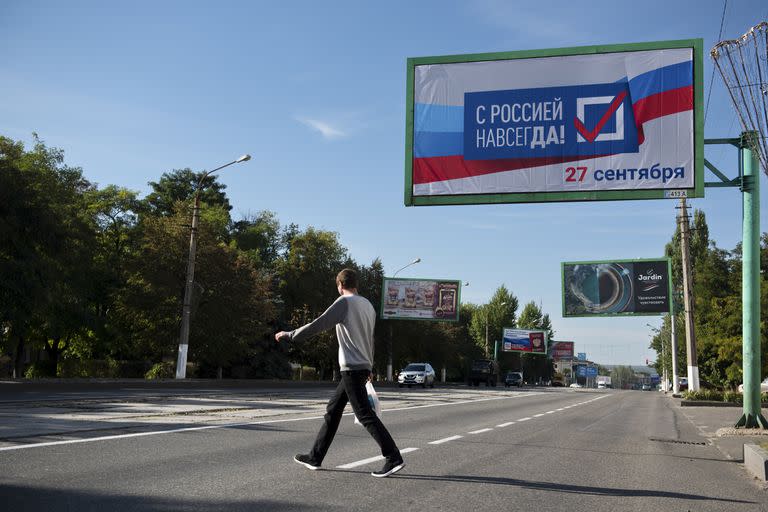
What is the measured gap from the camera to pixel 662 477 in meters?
7.38

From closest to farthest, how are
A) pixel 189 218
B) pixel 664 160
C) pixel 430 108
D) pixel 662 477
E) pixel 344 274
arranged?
pixel 344 274
pixel 662 477
pixel 664 160
pixel 430 108
pixel 189 218

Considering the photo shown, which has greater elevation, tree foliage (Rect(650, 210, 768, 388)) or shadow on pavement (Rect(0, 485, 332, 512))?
tree foliage (Rect(650, 210, 768, 388))

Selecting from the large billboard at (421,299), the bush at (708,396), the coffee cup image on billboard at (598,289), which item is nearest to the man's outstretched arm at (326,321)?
the bush at (708,396)

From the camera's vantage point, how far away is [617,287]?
51000mm

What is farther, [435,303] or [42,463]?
[435,303]

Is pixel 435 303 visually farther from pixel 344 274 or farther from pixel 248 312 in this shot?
pixel 344 274

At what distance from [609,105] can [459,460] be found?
9.92 metres

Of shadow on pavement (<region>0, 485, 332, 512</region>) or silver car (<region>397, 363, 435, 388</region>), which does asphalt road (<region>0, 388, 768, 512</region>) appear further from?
silver car (<region>397, 363, 435, 388</region>)

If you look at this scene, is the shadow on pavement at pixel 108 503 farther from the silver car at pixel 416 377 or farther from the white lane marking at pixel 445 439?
the silver car at pixel 416 377

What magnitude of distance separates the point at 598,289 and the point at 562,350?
71.7 metres

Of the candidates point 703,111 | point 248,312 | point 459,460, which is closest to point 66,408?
point 459,460

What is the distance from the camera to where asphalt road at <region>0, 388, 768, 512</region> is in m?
5.18

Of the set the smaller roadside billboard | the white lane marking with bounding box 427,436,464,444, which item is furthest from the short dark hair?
the smaller roadside billboard

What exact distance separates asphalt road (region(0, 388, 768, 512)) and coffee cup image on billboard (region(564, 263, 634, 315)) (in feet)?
135
